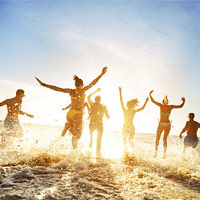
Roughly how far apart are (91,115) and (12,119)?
3013mm

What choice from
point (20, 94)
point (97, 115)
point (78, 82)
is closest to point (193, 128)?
point (97, 115)

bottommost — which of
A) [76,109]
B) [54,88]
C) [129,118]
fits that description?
[129,118]

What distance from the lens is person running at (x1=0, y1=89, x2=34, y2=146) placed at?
712 cm

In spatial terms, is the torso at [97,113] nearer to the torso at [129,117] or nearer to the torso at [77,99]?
the torso at [77,99]

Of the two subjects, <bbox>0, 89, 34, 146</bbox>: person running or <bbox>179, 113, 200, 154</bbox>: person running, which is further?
<bbox>179, 113, 200, 154</bbox>: person running

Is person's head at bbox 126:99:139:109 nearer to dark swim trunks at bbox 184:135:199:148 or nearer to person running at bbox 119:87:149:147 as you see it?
person running at bbox 119:87:149:147

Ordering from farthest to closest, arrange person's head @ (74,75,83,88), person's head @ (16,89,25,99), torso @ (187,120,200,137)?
torso @ (187,120,200,137)
person's head @ (16,89,25,99)
person's head @ (74,75,83,88)

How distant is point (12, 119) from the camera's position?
7.19m

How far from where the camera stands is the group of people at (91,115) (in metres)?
6.01

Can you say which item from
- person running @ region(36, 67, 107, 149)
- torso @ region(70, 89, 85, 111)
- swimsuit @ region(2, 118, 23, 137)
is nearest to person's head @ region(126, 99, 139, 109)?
person running @ region(36, 67, 107, 149)

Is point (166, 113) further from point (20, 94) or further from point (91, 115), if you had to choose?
point (20, 94)

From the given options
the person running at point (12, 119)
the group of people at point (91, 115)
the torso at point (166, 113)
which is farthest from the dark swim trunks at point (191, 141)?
the person running at point (12, 119)

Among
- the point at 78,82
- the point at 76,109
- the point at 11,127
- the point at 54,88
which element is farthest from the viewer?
the point at 11,127

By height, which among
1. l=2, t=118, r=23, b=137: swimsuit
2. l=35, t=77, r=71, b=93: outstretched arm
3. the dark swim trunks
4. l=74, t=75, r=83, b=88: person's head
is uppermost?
l=74, t=75, r=83, b=88: person's head
